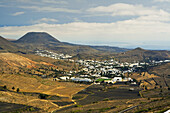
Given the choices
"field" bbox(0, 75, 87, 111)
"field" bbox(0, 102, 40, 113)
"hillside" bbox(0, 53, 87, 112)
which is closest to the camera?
"field" bbox(0, 102, 40, 113)

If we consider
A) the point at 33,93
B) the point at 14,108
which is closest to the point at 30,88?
the point at 33,93

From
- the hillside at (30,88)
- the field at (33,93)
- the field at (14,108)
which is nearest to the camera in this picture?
the field at (14,108)

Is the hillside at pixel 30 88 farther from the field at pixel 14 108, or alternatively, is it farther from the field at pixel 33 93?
the field at pixel 14 108

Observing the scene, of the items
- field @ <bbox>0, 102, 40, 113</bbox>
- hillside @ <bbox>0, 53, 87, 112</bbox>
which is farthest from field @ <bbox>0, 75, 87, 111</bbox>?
field @ <bbox>0, 102, 40, 113</bbox>

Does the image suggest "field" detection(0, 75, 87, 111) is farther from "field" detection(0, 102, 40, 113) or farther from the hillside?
"field" detection(0, 102, 40, 113)

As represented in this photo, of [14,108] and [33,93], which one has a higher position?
[14,108]

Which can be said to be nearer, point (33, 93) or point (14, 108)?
point (14, 108)

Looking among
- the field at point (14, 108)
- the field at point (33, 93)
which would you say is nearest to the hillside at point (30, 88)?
the field at point (33, 93)

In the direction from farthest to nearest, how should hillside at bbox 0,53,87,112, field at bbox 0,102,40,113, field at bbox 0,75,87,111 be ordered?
1. hillside at bbox 0,53,87,112
2. field at bbox 0,75,87,111
3. field at bbox 0,102,40,113

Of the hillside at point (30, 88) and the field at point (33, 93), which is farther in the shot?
the hillside at point (30, 88)

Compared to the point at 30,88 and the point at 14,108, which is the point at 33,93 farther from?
the point at 14,108

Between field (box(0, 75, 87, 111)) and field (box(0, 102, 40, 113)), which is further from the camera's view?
field (box(0, 75, 87, 111))
